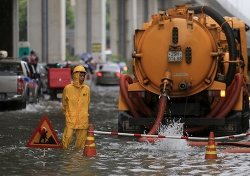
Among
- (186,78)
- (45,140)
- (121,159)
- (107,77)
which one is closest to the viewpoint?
(45,140)

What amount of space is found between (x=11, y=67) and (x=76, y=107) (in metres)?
15.6

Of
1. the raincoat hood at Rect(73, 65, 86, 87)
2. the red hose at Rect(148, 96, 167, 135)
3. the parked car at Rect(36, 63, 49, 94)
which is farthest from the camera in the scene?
the parked car at Rect(36, 63, 49, 94)

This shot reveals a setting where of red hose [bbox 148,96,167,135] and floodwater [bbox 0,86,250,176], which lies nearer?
floodwater [bbox 0,86,250,176]

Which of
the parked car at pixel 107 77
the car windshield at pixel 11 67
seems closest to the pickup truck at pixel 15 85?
the car windshield at pixel 11 67

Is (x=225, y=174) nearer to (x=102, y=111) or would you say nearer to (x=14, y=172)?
(x=14, y=172)

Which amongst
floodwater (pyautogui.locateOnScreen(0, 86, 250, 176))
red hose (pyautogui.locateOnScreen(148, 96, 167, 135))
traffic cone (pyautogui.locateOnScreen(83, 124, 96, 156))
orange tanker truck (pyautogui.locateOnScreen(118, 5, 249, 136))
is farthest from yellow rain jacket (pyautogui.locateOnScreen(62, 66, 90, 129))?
orange tanker truck (pyautogui.locateOnScreen(118, 5, 249, 136))

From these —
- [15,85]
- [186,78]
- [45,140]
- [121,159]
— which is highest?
[186,78]

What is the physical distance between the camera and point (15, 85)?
30.4m

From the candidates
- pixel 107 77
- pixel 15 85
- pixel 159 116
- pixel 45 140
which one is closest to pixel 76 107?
pixel 45 140

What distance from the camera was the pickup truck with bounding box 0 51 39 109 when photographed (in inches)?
1191

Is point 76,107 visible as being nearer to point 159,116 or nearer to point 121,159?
point 121,159

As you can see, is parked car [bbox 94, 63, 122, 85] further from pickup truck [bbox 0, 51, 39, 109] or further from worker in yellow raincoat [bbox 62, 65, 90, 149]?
worker in yellow raincoat [bbox 62, 65, 90, 149]

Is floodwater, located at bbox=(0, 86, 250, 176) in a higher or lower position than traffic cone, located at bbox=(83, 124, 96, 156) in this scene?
lower

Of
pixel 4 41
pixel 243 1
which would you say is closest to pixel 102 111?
pixel 243 1
